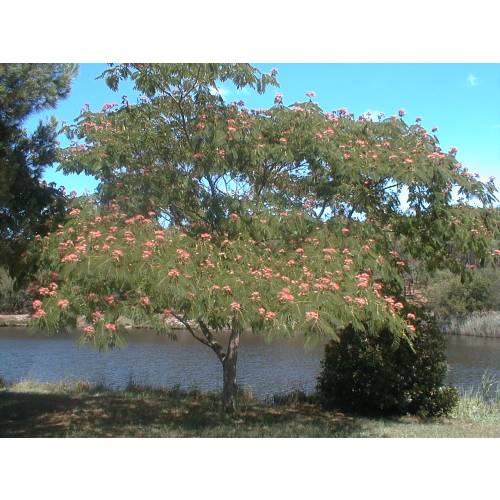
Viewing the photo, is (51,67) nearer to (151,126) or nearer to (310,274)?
(151,126)

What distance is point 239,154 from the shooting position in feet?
18.9

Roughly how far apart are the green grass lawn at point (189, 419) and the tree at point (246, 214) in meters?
1.85

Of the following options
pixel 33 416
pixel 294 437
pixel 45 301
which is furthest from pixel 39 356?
pixel 45 301

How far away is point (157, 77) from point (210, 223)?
1737mm

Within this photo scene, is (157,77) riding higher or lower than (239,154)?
higher

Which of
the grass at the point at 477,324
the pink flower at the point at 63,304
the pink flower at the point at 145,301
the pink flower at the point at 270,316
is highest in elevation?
the pink flower at the point at 145,301

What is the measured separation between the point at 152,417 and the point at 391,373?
11.8ft

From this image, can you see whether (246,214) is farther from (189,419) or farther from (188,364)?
(188,364)

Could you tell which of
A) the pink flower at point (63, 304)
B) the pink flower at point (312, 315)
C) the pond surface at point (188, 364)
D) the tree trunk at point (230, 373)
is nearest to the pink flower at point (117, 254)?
the pink flower at point (63, 304)

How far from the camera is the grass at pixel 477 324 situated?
73.0 ft

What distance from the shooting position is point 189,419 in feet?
24.4

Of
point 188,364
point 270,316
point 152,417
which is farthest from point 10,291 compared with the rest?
point 188,364

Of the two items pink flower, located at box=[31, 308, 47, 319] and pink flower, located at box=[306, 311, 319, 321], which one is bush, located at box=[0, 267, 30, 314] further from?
pink flower, located at box=[306, 311, 319, 321]

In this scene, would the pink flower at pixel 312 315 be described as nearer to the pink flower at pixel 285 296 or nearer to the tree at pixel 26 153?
the pink flower at pixel 285 296
